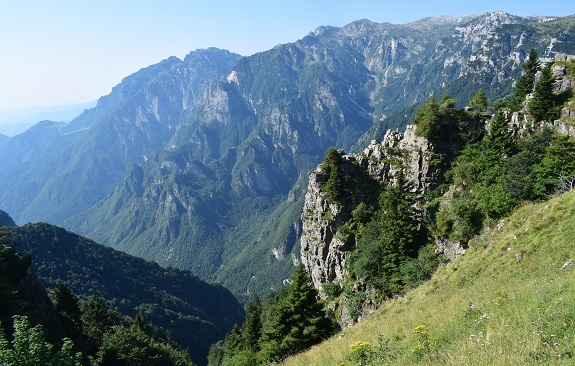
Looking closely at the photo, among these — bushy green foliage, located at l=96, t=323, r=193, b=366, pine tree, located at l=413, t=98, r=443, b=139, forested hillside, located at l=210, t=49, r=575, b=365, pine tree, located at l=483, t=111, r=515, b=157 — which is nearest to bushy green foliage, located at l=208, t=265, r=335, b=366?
forested hillside, located at l=210, t=49, r=575, b=365

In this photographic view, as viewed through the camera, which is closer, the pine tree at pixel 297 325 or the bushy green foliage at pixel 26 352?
the bushy green foliage at pixel 26 352

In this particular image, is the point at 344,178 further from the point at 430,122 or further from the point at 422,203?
the point at 430,122

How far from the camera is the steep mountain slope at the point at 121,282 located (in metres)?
149

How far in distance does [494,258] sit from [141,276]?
193632 mm

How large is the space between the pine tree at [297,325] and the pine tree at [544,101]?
40.3 m

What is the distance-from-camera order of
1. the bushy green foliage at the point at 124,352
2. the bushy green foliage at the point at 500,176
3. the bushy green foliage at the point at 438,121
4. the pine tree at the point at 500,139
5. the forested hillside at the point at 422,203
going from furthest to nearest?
the bushy green foliage at the point at 438,121
the bushy green foliage at the point at 124,352
the pine tree at the point at 500,139
the bushy green foliage at the point at 500,176
the forested hillside at the point at 422,203

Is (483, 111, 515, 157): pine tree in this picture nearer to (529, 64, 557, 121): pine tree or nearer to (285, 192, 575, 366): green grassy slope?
(529, 64, 557, 121): pine tree

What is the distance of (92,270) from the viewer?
173000 mm

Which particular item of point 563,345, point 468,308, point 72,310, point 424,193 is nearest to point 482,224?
point 424,193

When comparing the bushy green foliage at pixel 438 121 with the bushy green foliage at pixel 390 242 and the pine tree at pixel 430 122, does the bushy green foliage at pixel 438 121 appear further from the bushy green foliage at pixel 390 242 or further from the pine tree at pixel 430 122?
the bushy green foliage at pixel 390 242

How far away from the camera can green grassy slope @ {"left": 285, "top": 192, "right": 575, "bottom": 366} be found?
29.8 feet

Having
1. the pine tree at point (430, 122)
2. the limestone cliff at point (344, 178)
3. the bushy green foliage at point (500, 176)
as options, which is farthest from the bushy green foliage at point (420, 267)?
the pine tree at point (430, 122)

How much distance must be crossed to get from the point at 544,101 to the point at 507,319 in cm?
4849

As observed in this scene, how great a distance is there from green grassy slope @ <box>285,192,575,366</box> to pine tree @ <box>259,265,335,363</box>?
33.3ft
